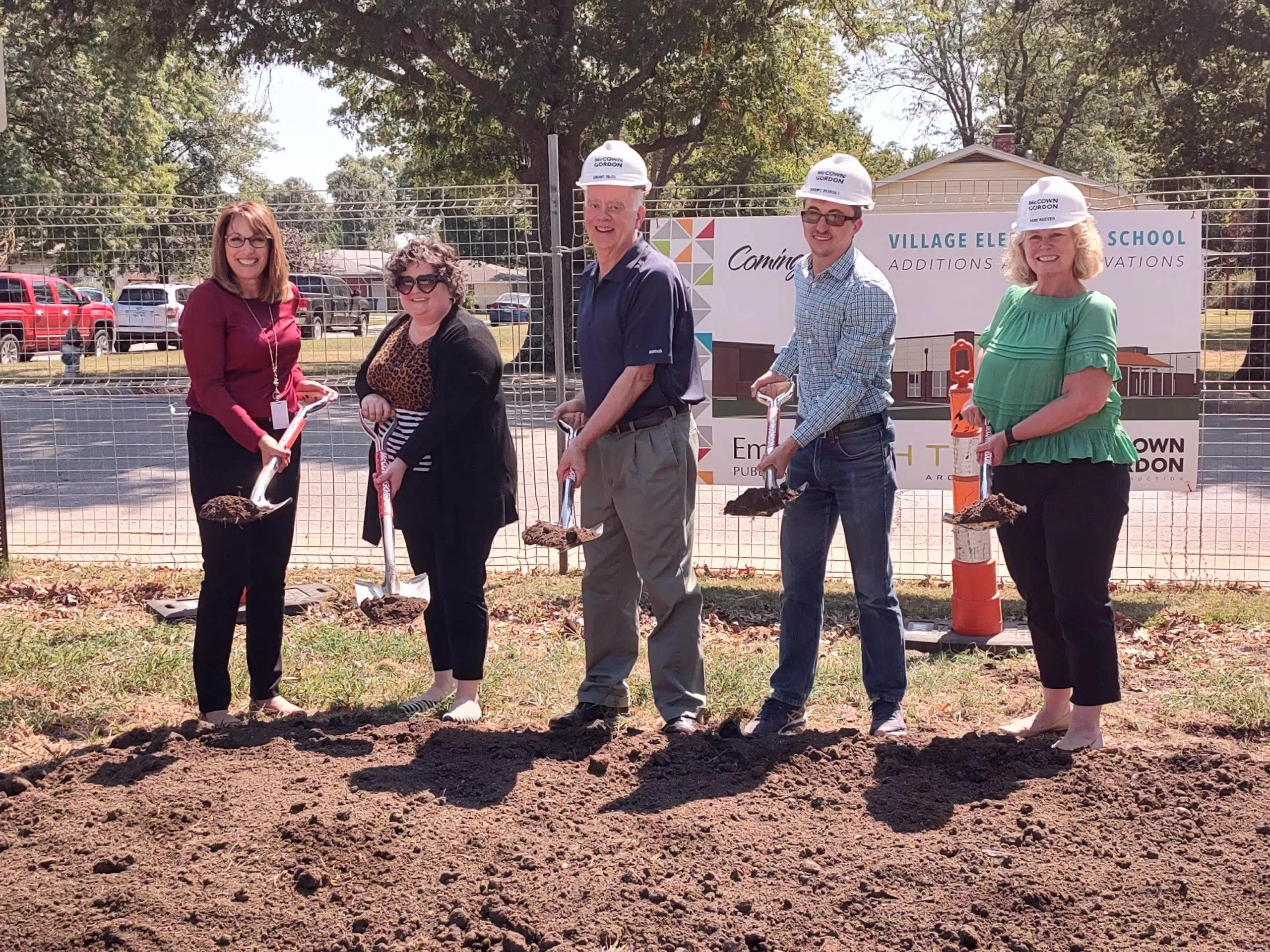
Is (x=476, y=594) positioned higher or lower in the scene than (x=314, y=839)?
higher

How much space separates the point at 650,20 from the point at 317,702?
60.7 ft

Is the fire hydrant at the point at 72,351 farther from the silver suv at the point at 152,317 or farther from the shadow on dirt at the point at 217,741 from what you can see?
the shadow on dirt at the point at 217,741

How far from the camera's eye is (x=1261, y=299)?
378 inches

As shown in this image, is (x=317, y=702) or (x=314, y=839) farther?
(x=317, y=702)

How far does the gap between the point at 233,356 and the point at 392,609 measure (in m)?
1.28

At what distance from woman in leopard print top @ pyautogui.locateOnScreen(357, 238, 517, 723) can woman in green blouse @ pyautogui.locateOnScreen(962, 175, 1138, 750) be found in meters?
1.83

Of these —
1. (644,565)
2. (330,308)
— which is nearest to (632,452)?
(644,565)

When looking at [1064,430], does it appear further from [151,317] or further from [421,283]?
[151,317]

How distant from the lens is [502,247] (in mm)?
7844

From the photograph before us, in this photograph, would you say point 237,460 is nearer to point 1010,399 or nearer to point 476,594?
point 476,594

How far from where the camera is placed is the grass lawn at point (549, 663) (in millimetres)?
5184

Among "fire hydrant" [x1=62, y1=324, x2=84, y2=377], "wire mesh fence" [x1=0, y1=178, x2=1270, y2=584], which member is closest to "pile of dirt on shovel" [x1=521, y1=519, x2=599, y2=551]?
"wire mesh fence" [x1=0, y1=178, x2=1270, y2=584]

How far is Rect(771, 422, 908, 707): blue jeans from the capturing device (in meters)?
4.53

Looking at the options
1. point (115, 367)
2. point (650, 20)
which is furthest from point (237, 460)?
point (650, 20)
